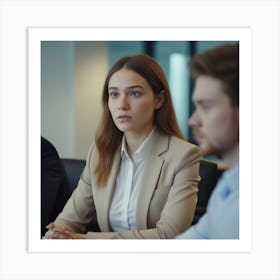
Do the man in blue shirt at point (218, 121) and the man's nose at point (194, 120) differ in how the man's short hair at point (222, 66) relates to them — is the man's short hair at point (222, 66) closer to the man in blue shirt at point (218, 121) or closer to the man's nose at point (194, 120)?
the man in blue shirt at point (218, 121)

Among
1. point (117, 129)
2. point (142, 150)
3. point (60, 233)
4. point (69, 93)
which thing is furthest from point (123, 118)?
point (60, 233)

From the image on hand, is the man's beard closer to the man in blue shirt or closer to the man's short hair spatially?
the man in blue shirt

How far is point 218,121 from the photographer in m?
3.29

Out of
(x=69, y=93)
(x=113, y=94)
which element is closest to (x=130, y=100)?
(x=113, y=94)

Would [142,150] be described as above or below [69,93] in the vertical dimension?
below

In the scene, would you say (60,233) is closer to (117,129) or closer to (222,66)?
(117,129)

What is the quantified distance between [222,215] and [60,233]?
0.80 meters

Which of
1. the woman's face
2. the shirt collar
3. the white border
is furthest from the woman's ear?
the white border

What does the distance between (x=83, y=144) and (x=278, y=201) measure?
100cm
